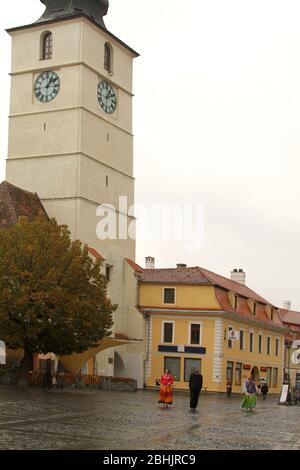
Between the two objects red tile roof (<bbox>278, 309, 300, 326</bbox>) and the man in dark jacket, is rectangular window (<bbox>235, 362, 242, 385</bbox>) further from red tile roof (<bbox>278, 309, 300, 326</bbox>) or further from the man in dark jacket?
the man in dark jacket

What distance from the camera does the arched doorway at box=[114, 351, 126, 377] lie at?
5850 cm

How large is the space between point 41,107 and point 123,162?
297 inches

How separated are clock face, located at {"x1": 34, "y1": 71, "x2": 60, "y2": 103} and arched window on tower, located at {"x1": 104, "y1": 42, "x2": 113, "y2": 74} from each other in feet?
14.5

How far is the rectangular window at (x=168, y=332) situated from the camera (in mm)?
58562

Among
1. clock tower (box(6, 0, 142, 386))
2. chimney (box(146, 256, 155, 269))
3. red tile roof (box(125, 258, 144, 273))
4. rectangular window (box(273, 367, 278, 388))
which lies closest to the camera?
clock tower (box(6, 0, 142, 386))

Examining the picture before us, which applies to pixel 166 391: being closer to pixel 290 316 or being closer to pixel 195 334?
pixel 195 334

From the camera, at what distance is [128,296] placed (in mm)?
59844

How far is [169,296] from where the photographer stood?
195 ft

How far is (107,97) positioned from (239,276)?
23.7 m

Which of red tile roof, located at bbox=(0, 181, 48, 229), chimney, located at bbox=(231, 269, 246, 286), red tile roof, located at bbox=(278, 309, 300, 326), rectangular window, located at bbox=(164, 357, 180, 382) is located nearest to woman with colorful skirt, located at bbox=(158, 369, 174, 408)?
red tile roof, located at bbox=(0, 181, 48, 229)

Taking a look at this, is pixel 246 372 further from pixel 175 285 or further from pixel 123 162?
pixel 123 162

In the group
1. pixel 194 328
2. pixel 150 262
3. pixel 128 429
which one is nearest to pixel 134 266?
pixel 194 328
